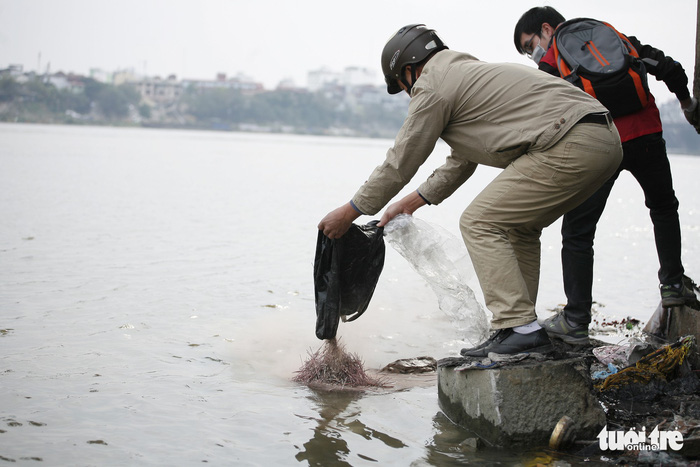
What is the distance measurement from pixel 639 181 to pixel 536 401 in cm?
191

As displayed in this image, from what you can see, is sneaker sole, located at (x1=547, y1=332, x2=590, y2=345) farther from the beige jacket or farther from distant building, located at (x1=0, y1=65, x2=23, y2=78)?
distant building, located at (x1=0, y1=65, x2=23, y2=78)

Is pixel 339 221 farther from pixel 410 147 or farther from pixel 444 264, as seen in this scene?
pixel 444 264

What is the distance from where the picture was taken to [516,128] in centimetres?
346

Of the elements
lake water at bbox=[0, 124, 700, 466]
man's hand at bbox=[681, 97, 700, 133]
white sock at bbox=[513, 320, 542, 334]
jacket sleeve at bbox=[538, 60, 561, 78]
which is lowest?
lake water at bbox=[0, 124, 700, 466]

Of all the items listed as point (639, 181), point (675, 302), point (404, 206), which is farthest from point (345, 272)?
point (675, 302)

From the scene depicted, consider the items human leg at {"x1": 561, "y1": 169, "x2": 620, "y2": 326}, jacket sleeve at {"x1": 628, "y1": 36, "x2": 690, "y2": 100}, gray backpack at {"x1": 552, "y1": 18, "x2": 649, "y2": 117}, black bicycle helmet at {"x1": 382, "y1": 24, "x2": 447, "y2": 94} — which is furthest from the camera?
human leg at {"x1": 561, "y1": 169, "x2": 620, "y2": 326}

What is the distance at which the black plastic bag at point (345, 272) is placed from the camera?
167 inches

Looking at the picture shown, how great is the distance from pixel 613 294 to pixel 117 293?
553 centimetres

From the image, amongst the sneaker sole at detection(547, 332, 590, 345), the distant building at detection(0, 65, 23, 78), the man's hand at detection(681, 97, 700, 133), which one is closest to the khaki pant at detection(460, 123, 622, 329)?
the sneaker sole at detection(547, 332, 590, 345)

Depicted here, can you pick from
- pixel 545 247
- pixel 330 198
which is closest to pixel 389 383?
pixel 545 247

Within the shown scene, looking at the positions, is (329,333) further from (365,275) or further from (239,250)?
(239,250)

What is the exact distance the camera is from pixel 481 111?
349 centimetres

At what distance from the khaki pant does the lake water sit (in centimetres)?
79

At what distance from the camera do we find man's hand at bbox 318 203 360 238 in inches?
150
